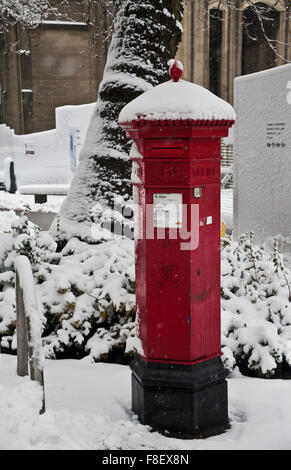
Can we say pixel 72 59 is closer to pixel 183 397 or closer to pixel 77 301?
pixel 77 301

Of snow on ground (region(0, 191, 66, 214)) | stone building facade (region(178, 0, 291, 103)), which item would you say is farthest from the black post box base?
stone building facade (region(178, 0, 291, 103))

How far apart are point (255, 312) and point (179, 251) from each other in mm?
1556

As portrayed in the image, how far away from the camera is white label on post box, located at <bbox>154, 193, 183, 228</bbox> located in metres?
3.37

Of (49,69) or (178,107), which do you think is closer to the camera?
(178,107)

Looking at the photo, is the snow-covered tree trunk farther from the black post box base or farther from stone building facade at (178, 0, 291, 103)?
stone building facade at (178, 0, 291, 103)

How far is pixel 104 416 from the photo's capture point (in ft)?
12.1

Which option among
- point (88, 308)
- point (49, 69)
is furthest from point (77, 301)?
point (49, 69)

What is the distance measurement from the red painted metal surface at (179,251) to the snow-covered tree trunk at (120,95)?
2.47 m

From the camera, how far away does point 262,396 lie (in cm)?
398

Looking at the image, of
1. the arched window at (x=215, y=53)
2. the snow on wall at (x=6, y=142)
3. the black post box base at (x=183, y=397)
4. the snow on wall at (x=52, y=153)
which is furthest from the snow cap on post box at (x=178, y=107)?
the arched window at (x=215, y=53)

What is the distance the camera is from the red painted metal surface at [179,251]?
3.30 metres

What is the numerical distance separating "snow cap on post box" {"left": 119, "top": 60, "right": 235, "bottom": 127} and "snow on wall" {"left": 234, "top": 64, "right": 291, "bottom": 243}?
3395 millimetres

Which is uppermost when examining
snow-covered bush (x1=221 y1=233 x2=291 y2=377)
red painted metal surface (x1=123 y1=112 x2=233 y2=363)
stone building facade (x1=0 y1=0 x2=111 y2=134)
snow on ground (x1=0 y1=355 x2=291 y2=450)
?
stone building facade (x1=0 y1=0 x2=111 y2=134)

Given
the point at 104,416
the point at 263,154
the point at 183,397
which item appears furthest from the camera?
the point at 263,154
